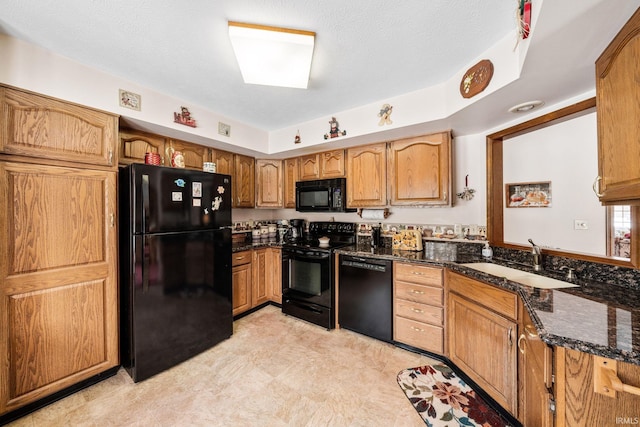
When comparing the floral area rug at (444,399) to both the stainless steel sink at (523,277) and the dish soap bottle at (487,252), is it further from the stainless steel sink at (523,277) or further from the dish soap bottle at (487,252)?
the dish soap bottle at (487,252)

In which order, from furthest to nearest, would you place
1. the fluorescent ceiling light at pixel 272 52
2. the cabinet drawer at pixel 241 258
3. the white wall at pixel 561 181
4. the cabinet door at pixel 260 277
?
the cabinet door at pixel 260 277 < the cabinet drawer at pixel 241 258 < the white wall at pixel 561 181 < the fluorescent ceiling light at pixel 272 52

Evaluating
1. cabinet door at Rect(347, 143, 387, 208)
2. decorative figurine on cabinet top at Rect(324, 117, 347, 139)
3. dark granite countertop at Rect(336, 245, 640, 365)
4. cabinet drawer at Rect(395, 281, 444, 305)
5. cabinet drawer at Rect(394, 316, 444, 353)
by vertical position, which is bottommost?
cabinet drawer at Rect(394, 316, 444, 353)

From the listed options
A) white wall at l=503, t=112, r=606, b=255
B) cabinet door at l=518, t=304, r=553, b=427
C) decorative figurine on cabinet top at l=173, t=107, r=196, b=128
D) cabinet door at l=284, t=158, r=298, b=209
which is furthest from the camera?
cabinet door at l=284, t=158, r=298, b=209

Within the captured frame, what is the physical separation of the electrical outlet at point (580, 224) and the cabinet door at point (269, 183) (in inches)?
114

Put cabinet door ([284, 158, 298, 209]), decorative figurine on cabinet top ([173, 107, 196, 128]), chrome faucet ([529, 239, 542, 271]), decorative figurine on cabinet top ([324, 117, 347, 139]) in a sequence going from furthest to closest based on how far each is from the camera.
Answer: cabinet door ([284, 158, 298, 209]) → decorative figurine on cabinet top ([324, 117, 347, 139]) → decorative figurine on cabinet top ([173, 107, 196, 128]) → chrome faucet ([529, 239, 542, 271])

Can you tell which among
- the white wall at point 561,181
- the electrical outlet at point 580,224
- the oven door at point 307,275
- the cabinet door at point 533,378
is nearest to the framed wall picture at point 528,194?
the white wall at point 561,181

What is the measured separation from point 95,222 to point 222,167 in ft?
4.50

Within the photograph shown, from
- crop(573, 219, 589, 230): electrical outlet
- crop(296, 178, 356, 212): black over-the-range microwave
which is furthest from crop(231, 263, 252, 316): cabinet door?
crop(573, 219, 589, 230): electrical outlet

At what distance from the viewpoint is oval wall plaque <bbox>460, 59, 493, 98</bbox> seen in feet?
4.90

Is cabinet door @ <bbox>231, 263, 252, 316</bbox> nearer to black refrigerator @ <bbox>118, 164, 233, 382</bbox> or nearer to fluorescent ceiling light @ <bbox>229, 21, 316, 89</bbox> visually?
black refrigerator @ <bbox>118, 164, 233, 382</bbox>

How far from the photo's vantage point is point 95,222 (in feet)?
5.63

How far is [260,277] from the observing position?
119 inches

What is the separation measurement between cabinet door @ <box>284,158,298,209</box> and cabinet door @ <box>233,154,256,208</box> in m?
0.45

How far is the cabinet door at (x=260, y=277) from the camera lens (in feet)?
9.61
